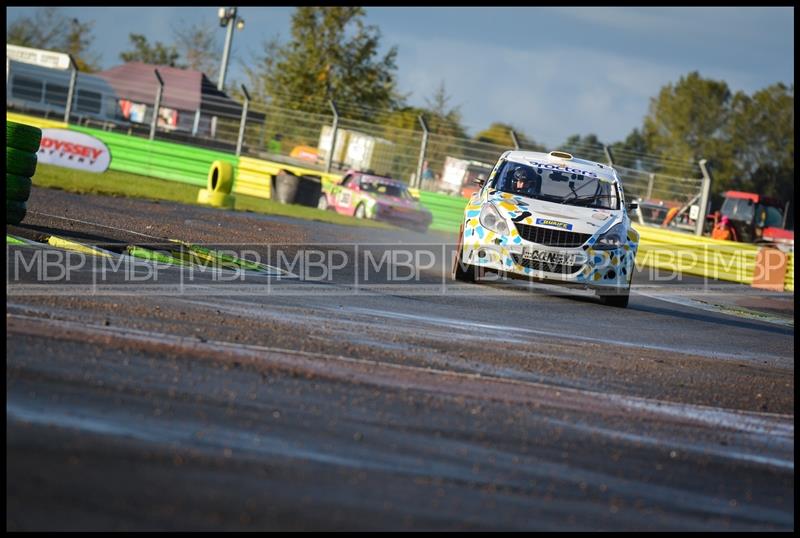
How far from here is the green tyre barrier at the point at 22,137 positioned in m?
11.0

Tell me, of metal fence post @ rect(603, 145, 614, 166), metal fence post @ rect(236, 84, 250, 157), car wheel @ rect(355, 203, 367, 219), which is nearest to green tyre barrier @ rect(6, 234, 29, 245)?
car wheel @ rect(355, 203, 367, 219)

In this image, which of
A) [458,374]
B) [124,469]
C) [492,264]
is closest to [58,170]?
[492,264]

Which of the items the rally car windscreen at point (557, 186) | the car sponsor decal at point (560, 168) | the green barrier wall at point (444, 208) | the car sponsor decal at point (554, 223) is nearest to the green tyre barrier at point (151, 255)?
the car sponsor decal at point (554, 223)

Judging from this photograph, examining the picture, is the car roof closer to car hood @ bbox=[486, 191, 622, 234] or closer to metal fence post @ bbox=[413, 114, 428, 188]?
car hood @ bbox=[486, 191, 622, 234]

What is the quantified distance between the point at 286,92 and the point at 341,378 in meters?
51.7

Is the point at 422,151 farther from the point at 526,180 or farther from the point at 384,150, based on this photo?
the point at 526,180

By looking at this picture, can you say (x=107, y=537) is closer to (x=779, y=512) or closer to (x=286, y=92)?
(x=779, y=512)

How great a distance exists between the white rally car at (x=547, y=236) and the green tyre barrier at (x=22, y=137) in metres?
4.76

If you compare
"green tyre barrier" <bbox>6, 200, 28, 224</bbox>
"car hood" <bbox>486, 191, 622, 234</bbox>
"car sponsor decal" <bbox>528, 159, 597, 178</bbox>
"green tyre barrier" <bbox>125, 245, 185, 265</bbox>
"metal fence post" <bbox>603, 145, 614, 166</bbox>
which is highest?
"metal fence post" <bbox>603, 145, 614, 166</bbox>

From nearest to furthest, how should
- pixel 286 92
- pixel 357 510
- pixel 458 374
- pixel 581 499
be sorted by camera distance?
pixel 357 510
pixel 581 499
pixel 458 374
pixel 286 92

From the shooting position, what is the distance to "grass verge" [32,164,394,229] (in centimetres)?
2133

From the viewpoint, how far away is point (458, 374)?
635 cm

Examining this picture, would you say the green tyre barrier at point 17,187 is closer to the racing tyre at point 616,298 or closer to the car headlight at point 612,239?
the car headlight at point 612,239

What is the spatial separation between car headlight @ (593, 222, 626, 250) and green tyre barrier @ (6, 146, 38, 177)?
20.0ft
